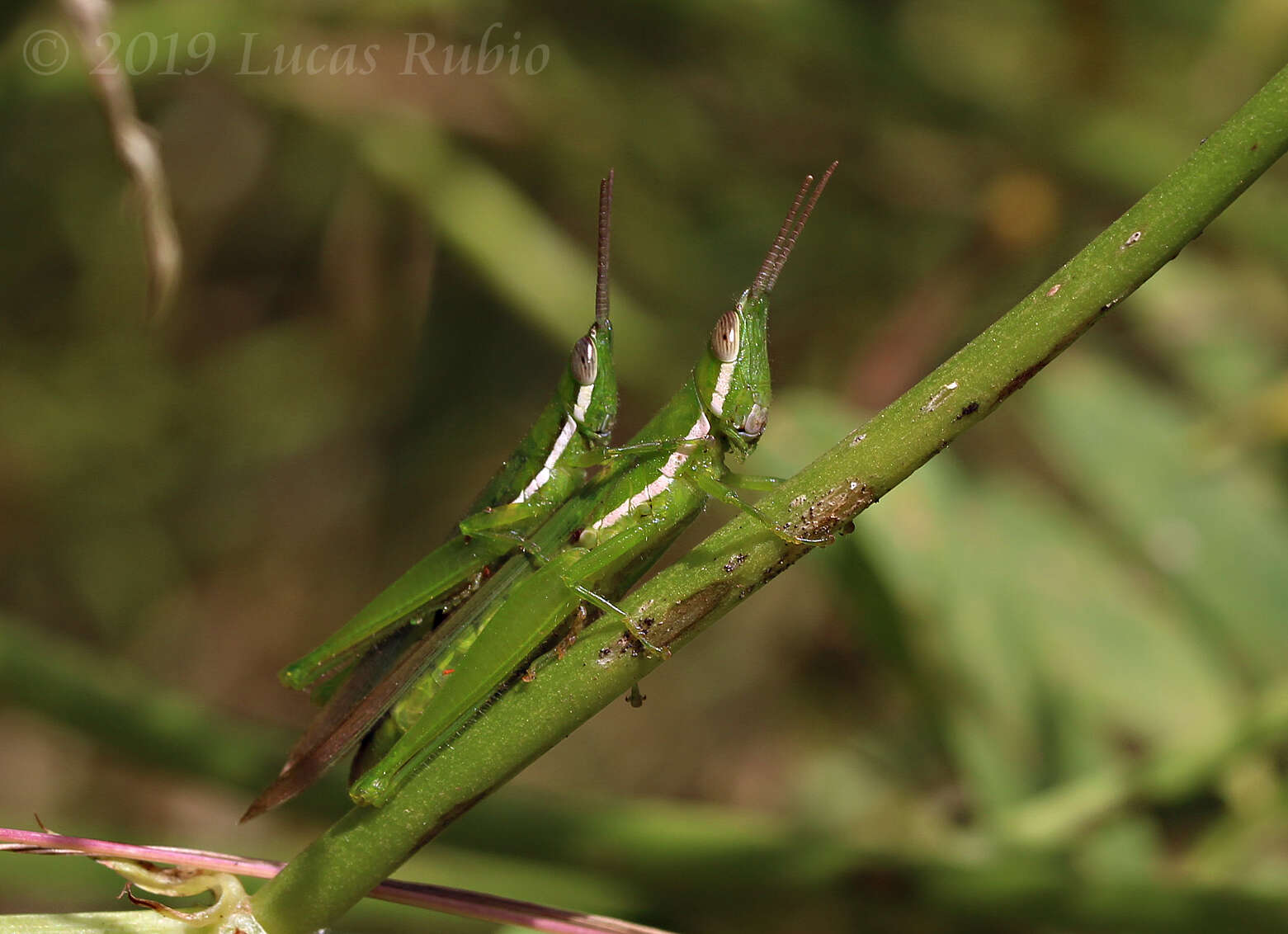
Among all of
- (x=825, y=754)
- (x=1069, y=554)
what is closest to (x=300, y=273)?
(x=825, y=754)

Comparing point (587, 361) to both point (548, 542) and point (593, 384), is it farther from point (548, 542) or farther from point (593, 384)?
point (548, 542)

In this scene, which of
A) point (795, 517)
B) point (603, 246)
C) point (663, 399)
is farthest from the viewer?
point (663, 399)

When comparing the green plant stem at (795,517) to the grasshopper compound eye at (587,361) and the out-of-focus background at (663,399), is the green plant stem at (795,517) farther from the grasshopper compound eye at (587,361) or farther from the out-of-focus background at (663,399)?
the out-of-focus background at (663,399)

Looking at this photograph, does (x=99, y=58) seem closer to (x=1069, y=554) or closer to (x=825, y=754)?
(x=1069, y=554)

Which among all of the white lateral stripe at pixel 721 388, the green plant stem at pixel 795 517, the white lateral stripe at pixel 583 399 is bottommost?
the green plant stem at pixel 795 517

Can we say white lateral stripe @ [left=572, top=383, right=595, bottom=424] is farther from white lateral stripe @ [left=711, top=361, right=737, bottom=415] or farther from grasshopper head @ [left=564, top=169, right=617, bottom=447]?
white lateral stripe @ [left=711, top=361, right=737, bottom=415]

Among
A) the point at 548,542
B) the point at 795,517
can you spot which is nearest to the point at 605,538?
the point at 548,542

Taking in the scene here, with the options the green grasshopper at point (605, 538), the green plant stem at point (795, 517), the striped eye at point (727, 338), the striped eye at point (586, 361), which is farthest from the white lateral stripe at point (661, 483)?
the green plant stem at point (795, 517)
